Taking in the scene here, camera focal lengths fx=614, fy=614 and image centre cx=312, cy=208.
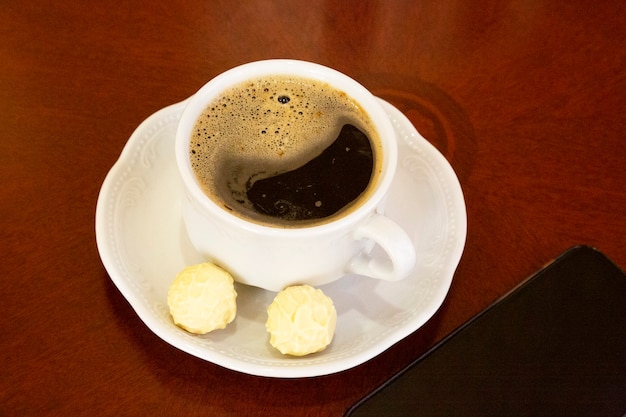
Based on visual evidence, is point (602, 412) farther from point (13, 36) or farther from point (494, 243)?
A: point (13, 36)

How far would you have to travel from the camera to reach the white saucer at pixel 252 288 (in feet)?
2.13

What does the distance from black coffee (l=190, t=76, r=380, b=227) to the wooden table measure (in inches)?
6.8

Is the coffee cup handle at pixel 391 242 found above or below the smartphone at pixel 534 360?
above

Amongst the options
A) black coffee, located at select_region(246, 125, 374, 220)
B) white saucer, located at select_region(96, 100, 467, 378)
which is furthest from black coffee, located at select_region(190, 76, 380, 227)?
white saucer, located at select_region(96, 100, 467, 378)

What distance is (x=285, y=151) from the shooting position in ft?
2.48

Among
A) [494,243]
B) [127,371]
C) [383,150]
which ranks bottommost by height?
[127,371]

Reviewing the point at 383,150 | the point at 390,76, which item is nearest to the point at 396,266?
the point at 383,150

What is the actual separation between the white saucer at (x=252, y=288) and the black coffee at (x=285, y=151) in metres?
0.11

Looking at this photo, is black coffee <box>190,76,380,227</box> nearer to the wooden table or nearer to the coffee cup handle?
the coffee cup handle

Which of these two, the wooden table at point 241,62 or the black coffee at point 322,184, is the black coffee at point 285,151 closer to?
the black coffee at point 322,184

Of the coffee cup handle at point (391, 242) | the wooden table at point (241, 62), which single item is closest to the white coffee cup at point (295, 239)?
the coffee cup handle at point (391, 242)

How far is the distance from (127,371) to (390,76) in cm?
58

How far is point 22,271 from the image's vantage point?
72 centimetres

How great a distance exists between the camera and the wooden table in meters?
0.67
